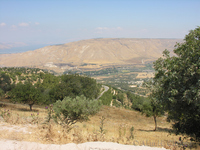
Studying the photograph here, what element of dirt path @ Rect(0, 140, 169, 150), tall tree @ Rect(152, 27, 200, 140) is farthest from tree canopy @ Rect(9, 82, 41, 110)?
tall tree @ Rect(152, 27, 200, 140)

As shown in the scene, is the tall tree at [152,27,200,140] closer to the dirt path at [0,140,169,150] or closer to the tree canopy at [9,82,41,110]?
the dirt path at [0,140,169,150]

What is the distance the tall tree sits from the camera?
802 centimetres

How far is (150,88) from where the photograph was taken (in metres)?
10.4

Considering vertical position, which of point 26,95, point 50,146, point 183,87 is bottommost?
point 26,95

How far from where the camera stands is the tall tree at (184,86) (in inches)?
316

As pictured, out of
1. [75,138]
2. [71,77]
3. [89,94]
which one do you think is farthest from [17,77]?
[75,138]

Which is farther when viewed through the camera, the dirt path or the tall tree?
the tall tree

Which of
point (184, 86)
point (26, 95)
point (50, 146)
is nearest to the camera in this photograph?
point (50, 146)

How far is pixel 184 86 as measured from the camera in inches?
333

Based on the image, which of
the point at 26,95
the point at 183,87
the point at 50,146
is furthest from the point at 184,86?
the point at 26,95

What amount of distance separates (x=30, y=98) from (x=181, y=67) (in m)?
24.7

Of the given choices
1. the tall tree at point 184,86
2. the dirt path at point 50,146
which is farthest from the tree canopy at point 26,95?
the tall tree at point 184,86

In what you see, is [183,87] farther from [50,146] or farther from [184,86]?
[50,146]

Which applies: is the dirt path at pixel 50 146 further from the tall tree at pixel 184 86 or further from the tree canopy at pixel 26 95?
the tree canopy at pixel 26 95
